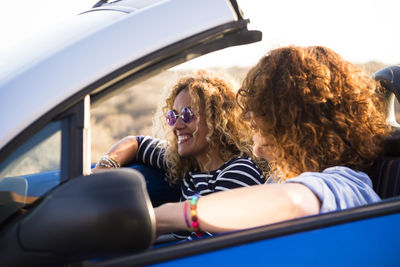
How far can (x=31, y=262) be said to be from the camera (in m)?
1.04

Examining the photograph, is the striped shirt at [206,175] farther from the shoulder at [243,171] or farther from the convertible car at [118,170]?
the convertible car at [118,170]

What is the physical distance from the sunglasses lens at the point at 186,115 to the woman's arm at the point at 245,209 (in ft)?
4.52

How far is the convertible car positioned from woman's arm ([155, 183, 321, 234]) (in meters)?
0.09

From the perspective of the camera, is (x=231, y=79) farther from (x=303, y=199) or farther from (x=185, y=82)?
(x=303, y=199)

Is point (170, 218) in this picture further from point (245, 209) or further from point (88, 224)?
point (88, 224)

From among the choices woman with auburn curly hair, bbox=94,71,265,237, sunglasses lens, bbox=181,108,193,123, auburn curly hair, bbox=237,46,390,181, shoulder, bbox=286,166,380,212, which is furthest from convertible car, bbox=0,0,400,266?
sunglasses lens, bbox=181,108,193,123

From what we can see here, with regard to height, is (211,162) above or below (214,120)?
below

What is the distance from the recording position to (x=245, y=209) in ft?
4.31

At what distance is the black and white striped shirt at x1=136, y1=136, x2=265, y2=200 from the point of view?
2373 mm

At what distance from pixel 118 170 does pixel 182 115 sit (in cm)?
166

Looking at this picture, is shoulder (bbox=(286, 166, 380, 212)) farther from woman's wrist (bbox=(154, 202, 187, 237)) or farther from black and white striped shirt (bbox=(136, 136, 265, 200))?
black and white striped shirt (bbox=(136, 136, 265, 200))

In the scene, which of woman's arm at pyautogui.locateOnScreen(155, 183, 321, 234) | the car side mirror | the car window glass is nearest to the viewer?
the car side mirror

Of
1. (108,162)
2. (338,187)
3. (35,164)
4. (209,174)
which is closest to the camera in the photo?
(35,164)

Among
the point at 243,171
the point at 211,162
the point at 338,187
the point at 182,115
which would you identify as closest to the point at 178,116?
the point at 182,115
